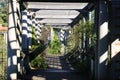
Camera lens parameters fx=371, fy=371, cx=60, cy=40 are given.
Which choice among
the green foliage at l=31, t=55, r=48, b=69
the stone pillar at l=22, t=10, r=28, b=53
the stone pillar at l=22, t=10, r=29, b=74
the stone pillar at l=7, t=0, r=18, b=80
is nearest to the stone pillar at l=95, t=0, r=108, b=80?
the stone pillar at l=7, t=0, r=18, b=80

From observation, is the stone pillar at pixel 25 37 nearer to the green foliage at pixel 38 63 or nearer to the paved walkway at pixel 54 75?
the paved walkway at pixel 54 75

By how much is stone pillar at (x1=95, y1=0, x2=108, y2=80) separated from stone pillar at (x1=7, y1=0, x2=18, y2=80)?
2720 mm

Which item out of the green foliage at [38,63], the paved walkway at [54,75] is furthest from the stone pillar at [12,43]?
the green foliage at [38,63]

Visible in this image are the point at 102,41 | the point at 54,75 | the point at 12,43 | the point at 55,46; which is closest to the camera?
the point at 12,43

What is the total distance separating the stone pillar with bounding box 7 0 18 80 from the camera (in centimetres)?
1178

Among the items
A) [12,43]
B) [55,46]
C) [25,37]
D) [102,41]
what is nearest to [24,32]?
[25,37]

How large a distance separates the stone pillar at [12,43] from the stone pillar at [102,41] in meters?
2.72

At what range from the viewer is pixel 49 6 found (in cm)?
1598

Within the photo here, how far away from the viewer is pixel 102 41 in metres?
12.2

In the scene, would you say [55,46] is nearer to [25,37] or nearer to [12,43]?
[25,37]

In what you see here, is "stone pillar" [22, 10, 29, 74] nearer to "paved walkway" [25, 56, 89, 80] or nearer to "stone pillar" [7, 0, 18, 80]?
"paved walkway" [25, 56, 89, 80]

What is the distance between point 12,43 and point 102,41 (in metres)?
2.94

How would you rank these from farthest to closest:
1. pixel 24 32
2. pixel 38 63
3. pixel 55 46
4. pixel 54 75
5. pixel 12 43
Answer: pixel 55 46, pixel 38 63, pixel 24 32, pixel 54 75, pixel 12 43

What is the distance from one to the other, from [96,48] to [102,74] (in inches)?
36.5
